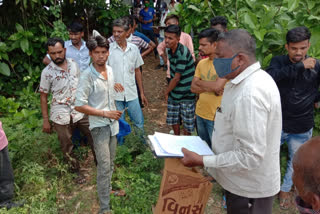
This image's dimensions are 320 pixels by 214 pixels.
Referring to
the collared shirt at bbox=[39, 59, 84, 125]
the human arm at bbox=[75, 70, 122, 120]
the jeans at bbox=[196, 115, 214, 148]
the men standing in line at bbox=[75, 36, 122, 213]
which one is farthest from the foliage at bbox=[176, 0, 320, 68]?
the collared shirt at bbox=[39, 59, 84, 125]

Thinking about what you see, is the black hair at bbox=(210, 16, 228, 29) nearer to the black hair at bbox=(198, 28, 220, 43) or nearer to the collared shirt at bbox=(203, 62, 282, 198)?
the black hair at bbox=(198, 28, 220, 43)

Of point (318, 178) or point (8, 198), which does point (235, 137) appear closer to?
point (318, 178)

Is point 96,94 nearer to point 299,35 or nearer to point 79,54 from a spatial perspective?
point 79,54

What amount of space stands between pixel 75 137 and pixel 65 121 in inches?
31.0

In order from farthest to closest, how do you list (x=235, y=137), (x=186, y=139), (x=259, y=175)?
(x=186, y=139), (x=259, y=175), (x=235, y=137)

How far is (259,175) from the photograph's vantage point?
71.9 inches

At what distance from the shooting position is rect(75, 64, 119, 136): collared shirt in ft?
8.64

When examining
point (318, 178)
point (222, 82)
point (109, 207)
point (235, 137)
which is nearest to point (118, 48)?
point (222, 82)

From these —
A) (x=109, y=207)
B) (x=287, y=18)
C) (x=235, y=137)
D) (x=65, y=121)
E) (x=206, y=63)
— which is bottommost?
(x=109, y=207)

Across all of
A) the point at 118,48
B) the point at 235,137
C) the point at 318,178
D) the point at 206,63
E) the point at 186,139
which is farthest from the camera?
the point at 118,48

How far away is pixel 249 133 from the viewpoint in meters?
1.61

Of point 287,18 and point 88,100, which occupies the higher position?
point 287,18

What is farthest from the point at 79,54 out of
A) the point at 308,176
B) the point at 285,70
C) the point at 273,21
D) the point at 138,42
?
the point at 308,176

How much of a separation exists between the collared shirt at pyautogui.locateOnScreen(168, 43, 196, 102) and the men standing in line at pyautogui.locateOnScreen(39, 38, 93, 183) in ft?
4.17
